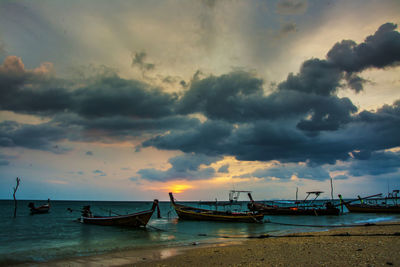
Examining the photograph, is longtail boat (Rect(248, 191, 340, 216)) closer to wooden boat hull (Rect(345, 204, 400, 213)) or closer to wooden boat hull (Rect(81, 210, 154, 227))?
wooden boat hull (Rect(345, 204, 400, 213))

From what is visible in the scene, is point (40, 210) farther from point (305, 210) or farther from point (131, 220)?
point (305, 210)

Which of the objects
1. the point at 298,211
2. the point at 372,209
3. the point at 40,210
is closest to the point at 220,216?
the point at 298,211

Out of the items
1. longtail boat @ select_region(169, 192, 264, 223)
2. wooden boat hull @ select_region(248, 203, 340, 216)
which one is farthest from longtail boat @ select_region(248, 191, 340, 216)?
longtail boat @ select_region(169, 192, 264, 223)

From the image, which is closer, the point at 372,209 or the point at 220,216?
the point at 220,216

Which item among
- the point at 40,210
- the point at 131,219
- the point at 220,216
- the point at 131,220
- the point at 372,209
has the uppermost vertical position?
the point at 131,219

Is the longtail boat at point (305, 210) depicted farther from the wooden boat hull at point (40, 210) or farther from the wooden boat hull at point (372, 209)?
the wooden boat hull at point (40, 210)

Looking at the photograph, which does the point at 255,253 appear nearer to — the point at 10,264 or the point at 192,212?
the point at 10,264

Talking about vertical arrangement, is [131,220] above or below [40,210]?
above

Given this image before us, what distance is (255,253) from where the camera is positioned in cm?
1472

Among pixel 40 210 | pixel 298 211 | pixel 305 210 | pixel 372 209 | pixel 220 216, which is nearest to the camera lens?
pixel 220 216

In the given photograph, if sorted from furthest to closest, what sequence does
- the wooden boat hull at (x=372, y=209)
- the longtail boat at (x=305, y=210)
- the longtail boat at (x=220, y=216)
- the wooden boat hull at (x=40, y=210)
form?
the wooden boat hull at (x=40, y=210) < the wooden boat hull at (x=372, y=209) < the longtail boat at (x=305, y=210) < the longtail boat at (x=220, y=216)

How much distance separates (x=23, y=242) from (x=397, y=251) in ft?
110

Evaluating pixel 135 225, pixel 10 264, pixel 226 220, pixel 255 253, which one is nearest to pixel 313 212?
pixel 226 220

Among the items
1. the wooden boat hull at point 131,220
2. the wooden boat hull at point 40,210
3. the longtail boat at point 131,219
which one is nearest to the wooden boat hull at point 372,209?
the longtail boat at point 131,219
